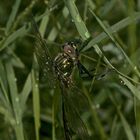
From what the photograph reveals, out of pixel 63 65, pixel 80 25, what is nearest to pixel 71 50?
pixel 63 65

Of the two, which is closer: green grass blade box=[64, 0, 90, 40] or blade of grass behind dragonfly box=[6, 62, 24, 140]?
green grass blade box=[64, 0, 90, 40]

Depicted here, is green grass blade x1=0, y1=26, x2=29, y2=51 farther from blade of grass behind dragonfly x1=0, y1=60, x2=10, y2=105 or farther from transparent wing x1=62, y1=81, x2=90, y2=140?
transparent wing x1=62, y1=81, x2=90, y2=140

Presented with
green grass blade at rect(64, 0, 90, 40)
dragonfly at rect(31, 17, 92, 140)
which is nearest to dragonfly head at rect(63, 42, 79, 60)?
dragonfly at rect(31, 17, 92, 140)

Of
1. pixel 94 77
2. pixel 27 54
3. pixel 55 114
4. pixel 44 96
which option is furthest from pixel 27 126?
pixel 94 77

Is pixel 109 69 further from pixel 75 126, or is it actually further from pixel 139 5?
pixel 139 5

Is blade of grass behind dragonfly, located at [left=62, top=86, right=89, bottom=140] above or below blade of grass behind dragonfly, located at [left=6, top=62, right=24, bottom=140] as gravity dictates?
below

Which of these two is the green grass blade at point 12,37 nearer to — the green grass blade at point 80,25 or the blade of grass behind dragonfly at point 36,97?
the blade of grass behind dragonfly at point 36,97

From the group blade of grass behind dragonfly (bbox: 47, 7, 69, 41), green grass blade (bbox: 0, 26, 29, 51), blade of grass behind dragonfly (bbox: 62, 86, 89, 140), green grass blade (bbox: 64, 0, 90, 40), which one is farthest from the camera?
blade of grass behind dragonfly (bbox: 47, 7, 69, 41)

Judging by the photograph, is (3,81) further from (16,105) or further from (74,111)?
(74,111)
